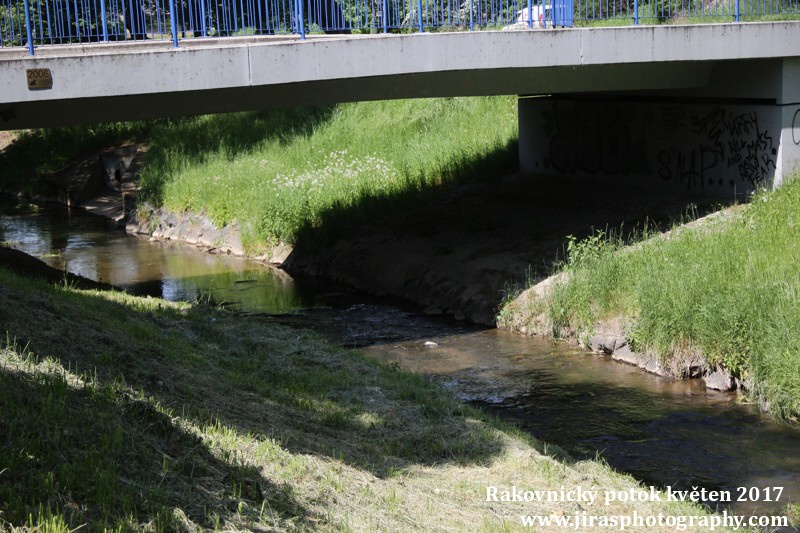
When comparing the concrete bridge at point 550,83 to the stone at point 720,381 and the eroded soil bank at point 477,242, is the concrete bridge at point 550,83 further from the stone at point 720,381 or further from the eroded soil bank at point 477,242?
the stone at point 720,381

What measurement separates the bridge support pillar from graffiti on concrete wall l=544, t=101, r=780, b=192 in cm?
2

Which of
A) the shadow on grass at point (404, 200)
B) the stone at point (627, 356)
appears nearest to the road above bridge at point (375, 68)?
the stone at point (627, 356)

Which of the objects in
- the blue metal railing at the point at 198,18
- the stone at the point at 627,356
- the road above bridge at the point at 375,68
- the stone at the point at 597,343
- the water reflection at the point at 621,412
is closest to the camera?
the water reflection at the point at 621,412

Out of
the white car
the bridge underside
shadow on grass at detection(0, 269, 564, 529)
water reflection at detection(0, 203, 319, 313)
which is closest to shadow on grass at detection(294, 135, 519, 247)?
water reflection at detection(0, 203, 319, 313)

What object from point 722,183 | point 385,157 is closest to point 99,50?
point 722,183

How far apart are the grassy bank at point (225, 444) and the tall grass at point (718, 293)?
13.3 ft

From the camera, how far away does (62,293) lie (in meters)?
12.4

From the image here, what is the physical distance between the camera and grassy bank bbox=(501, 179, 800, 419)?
12.2 metres

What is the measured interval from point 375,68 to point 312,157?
13760mm

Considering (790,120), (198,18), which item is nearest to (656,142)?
(790,120)

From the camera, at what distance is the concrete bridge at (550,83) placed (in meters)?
12.8

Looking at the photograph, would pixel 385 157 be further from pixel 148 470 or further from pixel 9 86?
pixel 148 470

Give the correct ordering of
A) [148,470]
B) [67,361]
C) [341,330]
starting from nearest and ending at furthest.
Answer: [148,470], [67,361], [341,330]

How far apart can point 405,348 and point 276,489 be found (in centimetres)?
861
